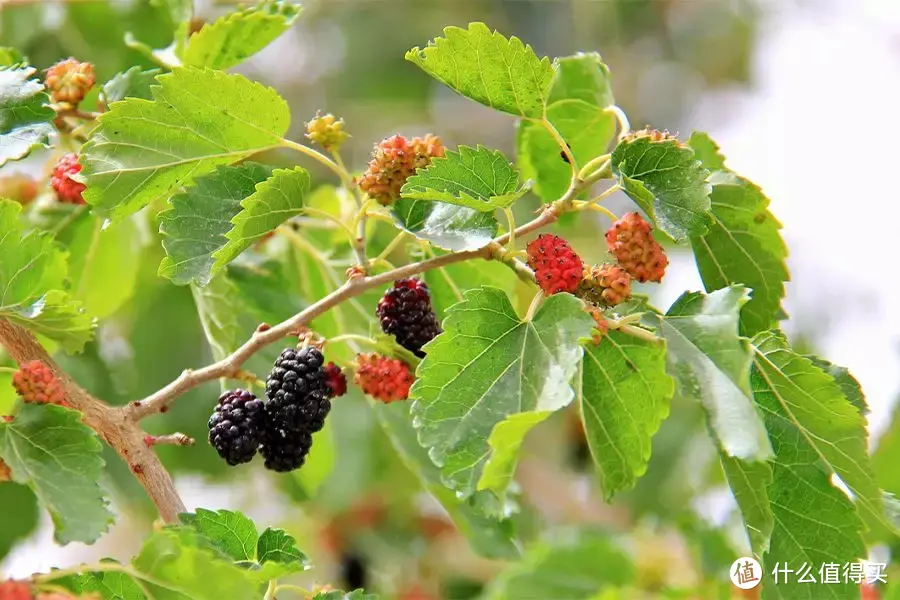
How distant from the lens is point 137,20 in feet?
6.28

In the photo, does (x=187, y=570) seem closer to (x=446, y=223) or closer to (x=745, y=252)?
(x=446, y=223)

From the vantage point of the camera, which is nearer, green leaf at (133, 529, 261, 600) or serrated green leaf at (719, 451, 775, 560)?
green leaf at (133, 529, 261, 600)

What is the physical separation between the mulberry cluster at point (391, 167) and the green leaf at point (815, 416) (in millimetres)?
343

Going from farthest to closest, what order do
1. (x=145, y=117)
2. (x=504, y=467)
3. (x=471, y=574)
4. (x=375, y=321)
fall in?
(x=471, y=574) → (x=375, y=321) → (x=145, y=117) → (x=504, y=467)

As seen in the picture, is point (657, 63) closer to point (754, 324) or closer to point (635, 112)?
point (635, 112)

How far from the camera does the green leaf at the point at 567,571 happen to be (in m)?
1.95

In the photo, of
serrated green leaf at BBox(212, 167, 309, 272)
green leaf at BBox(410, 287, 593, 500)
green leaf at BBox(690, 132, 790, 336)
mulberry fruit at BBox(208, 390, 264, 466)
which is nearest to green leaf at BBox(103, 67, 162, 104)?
serrated green leaf at BBox(212, 167, 309, 272)

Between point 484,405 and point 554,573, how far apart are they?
116 centimetres

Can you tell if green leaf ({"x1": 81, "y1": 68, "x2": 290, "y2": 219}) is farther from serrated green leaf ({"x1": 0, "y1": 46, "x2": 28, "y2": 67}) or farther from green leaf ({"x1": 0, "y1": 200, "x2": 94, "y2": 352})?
serrated green leaf ({"x1": 0, "y1": 46, "x2": 28, "y2": 67})

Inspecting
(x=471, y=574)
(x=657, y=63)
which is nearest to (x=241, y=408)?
(x=471, y=574)

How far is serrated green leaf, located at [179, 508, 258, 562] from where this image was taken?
951mm

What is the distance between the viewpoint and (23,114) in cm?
102

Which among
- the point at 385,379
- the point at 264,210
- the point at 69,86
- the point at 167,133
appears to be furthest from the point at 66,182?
the point at 385,379

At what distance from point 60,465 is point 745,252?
0.67 metres
